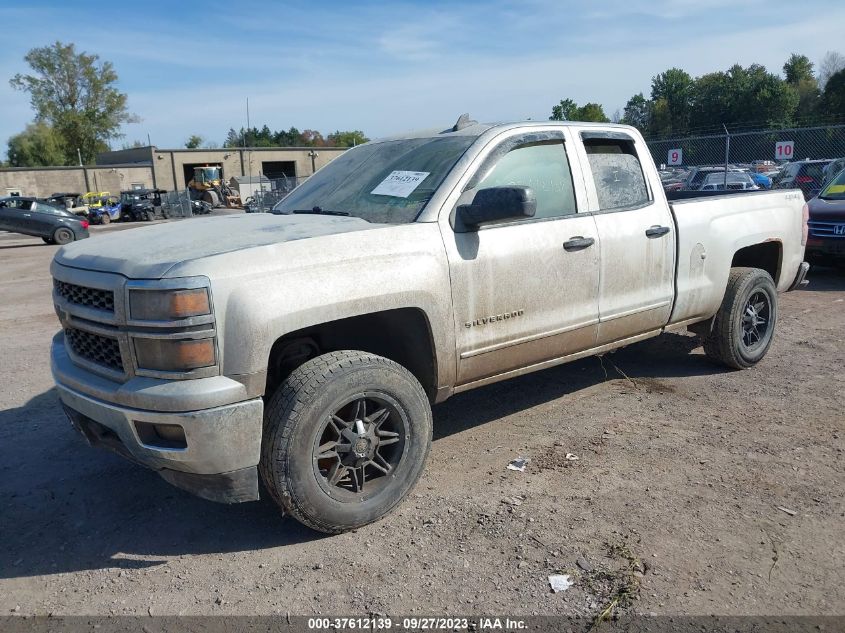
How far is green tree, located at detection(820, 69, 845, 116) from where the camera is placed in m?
66.2

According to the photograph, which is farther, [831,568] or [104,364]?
[104,364]

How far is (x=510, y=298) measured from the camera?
381 cm

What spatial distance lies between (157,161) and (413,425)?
6166 centimetres

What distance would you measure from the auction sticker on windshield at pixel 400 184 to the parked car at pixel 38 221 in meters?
20.9

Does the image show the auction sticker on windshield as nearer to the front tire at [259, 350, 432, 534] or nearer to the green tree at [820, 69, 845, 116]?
the front tire at [259, 350, 432, 534]

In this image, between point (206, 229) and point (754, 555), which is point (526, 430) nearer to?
point (754, 555)

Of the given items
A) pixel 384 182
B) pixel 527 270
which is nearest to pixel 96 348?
pixel 384 182

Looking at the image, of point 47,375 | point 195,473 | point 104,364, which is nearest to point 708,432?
point 195,473

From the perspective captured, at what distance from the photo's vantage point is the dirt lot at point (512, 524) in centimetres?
281

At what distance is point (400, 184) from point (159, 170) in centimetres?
6137

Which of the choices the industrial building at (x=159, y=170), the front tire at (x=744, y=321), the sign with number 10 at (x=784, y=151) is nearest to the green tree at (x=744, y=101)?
the industrial building at (x=159, y=170)

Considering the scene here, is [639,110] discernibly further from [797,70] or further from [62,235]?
[62,235]

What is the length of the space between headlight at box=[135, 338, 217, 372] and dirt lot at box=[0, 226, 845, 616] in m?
0.94

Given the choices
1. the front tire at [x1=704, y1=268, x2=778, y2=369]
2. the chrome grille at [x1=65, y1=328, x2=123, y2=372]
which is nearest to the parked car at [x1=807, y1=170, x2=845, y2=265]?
the front tire at [x1=704, y1=268, x2=778, y2=369]
